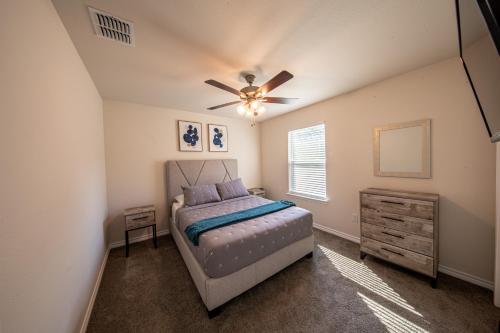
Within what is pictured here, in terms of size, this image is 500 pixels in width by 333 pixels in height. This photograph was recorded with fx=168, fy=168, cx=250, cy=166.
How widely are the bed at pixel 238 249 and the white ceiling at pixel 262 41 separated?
1.88 meters

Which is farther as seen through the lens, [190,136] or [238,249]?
[190,136]

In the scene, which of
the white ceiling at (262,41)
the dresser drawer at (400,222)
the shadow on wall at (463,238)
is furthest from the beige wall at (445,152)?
the dresser drawer at (400,222)

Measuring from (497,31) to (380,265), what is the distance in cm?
253

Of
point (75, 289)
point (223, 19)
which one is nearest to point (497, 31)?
point (223, 19)

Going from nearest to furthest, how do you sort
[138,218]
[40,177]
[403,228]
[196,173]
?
[40,177] → [403,228] → [138,218] → [196,173]

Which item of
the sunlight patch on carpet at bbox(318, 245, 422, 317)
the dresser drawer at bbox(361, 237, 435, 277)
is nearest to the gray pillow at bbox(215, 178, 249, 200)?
the sunlight patch on carpet at bbox(318, 245, 422, 317)

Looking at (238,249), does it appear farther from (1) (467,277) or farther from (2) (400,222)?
(1) (467,277)

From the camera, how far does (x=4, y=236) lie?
2.28ft

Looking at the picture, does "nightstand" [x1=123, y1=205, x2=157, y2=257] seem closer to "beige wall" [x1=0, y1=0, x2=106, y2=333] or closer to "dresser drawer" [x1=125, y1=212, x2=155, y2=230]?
"dresser drawer" [x1=125, y1=212, x2=155, y2=230]

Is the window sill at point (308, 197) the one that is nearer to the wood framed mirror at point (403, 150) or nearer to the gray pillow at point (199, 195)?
the wood framed mirror at point (403, 150)

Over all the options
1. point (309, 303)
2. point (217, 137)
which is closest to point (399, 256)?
point (309, 303)

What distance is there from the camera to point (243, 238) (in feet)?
5.70

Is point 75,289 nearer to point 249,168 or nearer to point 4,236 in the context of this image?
point 4,236

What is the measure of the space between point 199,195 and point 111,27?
2.37 meters
